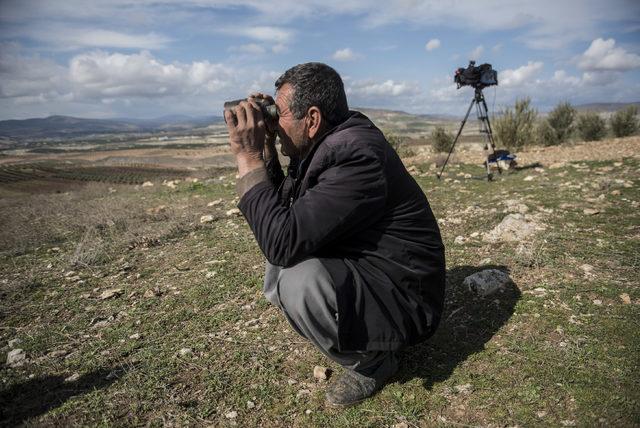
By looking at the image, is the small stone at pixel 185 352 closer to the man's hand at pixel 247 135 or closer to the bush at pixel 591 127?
the man's hand at pixel 247 135

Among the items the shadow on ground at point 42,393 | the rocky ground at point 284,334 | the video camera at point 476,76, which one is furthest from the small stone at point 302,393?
the video camera at point 476,76

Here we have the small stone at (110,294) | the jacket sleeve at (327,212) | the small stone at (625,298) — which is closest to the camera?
the jacket sleeve at (327,212)

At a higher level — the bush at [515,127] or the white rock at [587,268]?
the bush at [515,127]

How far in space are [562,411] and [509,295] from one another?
44.4 inches

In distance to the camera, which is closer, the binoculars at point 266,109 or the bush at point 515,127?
the binoculars at point 266,109

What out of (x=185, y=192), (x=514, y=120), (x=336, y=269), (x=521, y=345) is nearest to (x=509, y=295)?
(x=521, y=345)

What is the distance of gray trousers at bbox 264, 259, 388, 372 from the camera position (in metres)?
1.78

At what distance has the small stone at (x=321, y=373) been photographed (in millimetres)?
2195

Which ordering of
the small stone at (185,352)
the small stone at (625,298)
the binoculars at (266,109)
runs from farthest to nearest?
1. the small stone at (625,298)
2. the small stone at (185,352)
3. the binoculars at (266,109)

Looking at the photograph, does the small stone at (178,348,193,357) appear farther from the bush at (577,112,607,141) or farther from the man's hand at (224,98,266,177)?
the bush at (577,112,607,141)

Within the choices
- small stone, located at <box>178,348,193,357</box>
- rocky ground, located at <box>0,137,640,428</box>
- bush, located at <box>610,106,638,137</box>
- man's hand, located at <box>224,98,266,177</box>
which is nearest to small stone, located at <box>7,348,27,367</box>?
rocky ground, located at <box>0,137,640,428</box>

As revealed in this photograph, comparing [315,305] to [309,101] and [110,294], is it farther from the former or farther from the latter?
[110,294]

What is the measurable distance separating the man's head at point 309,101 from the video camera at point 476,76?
5189 millimetres

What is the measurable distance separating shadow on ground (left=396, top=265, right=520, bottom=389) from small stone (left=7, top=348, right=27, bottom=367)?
2.33 metres
